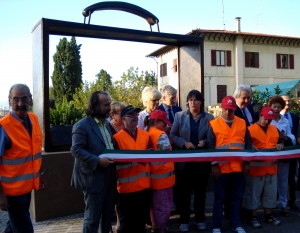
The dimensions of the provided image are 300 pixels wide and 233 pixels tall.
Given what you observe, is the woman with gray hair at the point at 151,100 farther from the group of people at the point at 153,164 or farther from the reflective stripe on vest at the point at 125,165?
the reflective stripe on vest at the point at 125,165

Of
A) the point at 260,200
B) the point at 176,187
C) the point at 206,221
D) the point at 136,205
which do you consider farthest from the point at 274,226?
the point at 136,205

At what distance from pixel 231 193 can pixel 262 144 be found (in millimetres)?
861

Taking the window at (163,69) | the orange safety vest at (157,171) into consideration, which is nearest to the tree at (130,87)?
the window at (163,69)

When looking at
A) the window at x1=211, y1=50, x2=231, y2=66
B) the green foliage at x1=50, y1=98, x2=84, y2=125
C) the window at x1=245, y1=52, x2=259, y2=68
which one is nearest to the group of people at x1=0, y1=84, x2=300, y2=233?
the green foliage at x1=50, y1=98, x2=84, y2=125

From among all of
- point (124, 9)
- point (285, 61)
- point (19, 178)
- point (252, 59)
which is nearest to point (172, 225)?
point (19, 178)

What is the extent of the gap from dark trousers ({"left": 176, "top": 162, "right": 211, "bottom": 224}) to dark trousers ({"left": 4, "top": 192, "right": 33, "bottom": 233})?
7.06 ft

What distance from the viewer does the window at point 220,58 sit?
108ft

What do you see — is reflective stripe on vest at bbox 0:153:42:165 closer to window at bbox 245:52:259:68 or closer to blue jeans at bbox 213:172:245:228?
blue jeans at bbox 213:172:245:228

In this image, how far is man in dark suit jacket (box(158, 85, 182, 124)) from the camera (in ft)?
17.2

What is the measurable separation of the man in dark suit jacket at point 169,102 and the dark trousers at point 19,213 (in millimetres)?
2568

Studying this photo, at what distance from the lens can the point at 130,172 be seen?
3.87 metres

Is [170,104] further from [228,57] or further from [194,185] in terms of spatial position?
[228,57]

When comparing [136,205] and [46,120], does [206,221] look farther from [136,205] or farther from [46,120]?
[46,120]

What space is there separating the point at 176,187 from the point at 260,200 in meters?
1.28
